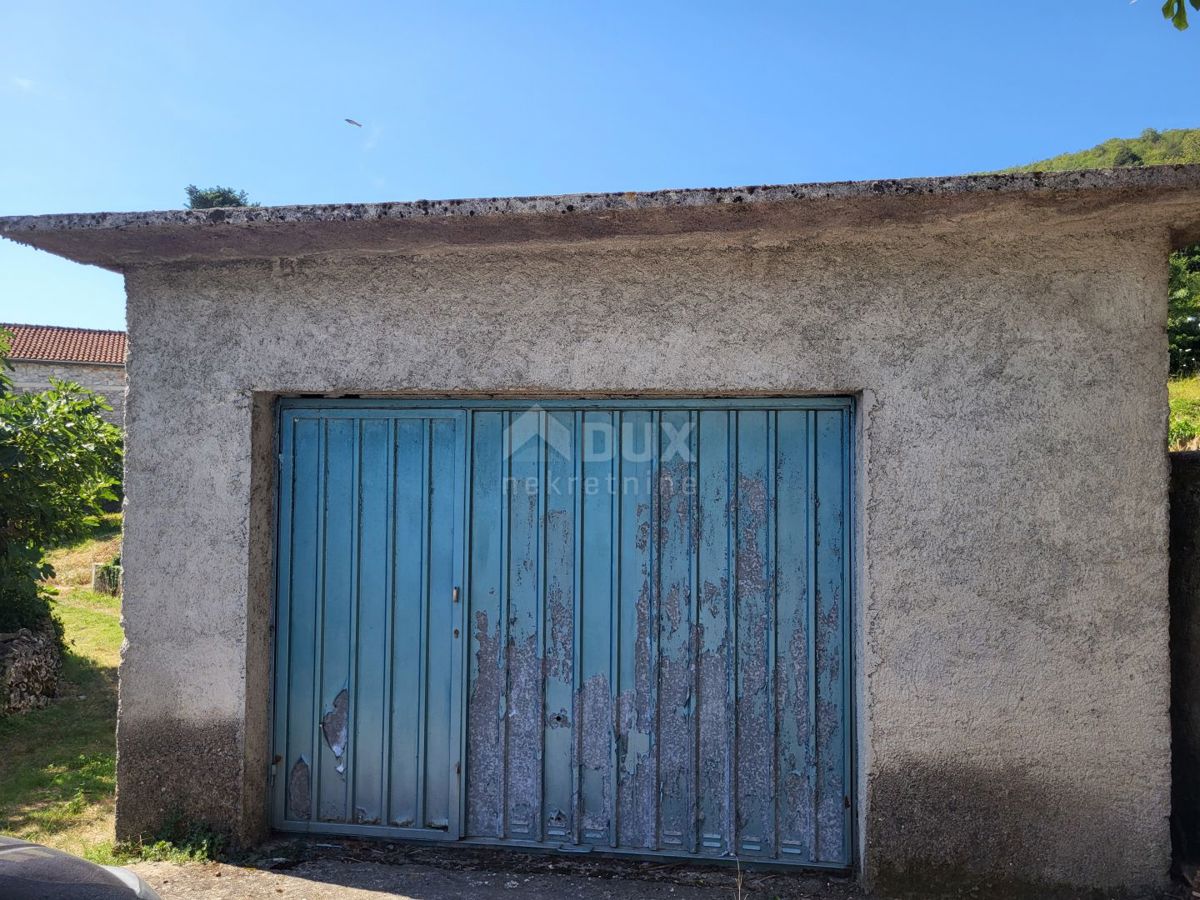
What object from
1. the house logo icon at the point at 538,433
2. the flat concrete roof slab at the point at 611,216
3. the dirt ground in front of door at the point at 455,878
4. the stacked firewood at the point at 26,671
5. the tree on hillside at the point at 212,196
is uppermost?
the tree on hillside at the point at 212,196

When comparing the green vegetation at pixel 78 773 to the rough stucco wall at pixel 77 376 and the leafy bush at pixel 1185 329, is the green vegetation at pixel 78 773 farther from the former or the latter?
the leafy bush at pixel 1185 329

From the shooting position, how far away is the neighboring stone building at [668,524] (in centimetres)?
347

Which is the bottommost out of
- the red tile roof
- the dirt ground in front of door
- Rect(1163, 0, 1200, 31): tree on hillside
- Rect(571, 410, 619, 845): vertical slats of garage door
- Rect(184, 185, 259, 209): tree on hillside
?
the dirt ground in front of door

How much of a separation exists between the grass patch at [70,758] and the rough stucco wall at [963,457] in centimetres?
142

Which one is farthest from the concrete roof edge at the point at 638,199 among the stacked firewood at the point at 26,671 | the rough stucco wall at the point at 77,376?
the rough stucco wall at the point at 77,376

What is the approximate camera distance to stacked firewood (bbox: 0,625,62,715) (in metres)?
6.60

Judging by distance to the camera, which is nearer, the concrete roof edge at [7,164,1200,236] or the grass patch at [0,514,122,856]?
the concrete roof edge at [7,164,1200,236]

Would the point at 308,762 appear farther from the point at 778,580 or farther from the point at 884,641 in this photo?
the point at 884,641

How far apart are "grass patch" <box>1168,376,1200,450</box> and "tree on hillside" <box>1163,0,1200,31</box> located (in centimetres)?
823

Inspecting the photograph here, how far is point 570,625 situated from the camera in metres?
3.95

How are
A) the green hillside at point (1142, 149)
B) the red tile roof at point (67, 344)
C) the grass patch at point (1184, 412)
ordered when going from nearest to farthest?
the grass patch at point (1184, 412)
the red tile roof at point (67, 344)
the green hillside at point (1142, 149)

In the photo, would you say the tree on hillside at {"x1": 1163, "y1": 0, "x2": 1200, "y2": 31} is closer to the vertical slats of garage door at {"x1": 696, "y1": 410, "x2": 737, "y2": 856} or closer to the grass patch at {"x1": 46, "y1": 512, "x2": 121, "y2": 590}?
the vertical slats of garage door at {"x1": 696, "y1": 410, "x2": 737, "y2": 856}

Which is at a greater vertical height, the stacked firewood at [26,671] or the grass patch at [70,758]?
the stacked firewood at [26,671]

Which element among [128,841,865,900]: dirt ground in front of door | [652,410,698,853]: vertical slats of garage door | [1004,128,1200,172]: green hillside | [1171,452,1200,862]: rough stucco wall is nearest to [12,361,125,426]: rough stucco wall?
[128,841,865,900]: dirt ground in front of door
